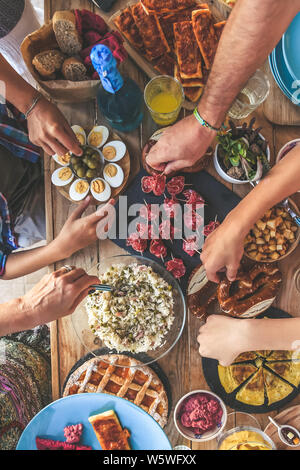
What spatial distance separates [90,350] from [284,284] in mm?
855

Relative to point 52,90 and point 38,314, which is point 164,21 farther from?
point 38,314

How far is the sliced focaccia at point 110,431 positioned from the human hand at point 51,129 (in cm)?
102

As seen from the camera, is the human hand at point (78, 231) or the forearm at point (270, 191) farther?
the human hand at point (78, 231)

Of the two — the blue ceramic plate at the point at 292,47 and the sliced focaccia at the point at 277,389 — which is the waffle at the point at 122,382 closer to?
the sliced focaccia at the point at 277,389

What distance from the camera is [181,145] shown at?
1418 mm

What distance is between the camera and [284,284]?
156 cm

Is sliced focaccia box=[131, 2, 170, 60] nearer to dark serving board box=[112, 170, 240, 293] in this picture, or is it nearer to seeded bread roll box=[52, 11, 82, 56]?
seeded bread roll box=[52, 11, 82, 56]

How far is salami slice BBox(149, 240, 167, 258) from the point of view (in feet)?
5.05

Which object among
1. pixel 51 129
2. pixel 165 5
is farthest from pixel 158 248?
pixel 165 5

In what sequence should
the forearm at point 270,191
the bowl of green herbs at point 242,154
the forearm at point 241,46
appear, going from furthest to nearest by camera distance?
the bowl of green herbs at point 242,154 → the forearm at point 270,191 → the forearm at point 241,46

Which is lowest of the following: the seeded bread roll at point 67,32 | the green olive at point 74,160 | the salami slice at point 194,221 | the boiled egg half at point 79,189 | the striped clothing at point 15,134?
the salami slice at point 194,221

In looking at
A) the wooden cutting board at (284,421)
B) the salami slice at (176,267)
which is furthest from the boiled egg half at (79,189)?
the wooden cutting board at (284,421)

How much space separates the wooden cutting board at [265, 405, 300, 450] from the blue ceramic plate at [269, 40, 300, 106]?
1.25 metres

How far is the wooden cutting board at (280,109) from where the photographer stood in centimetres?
156
